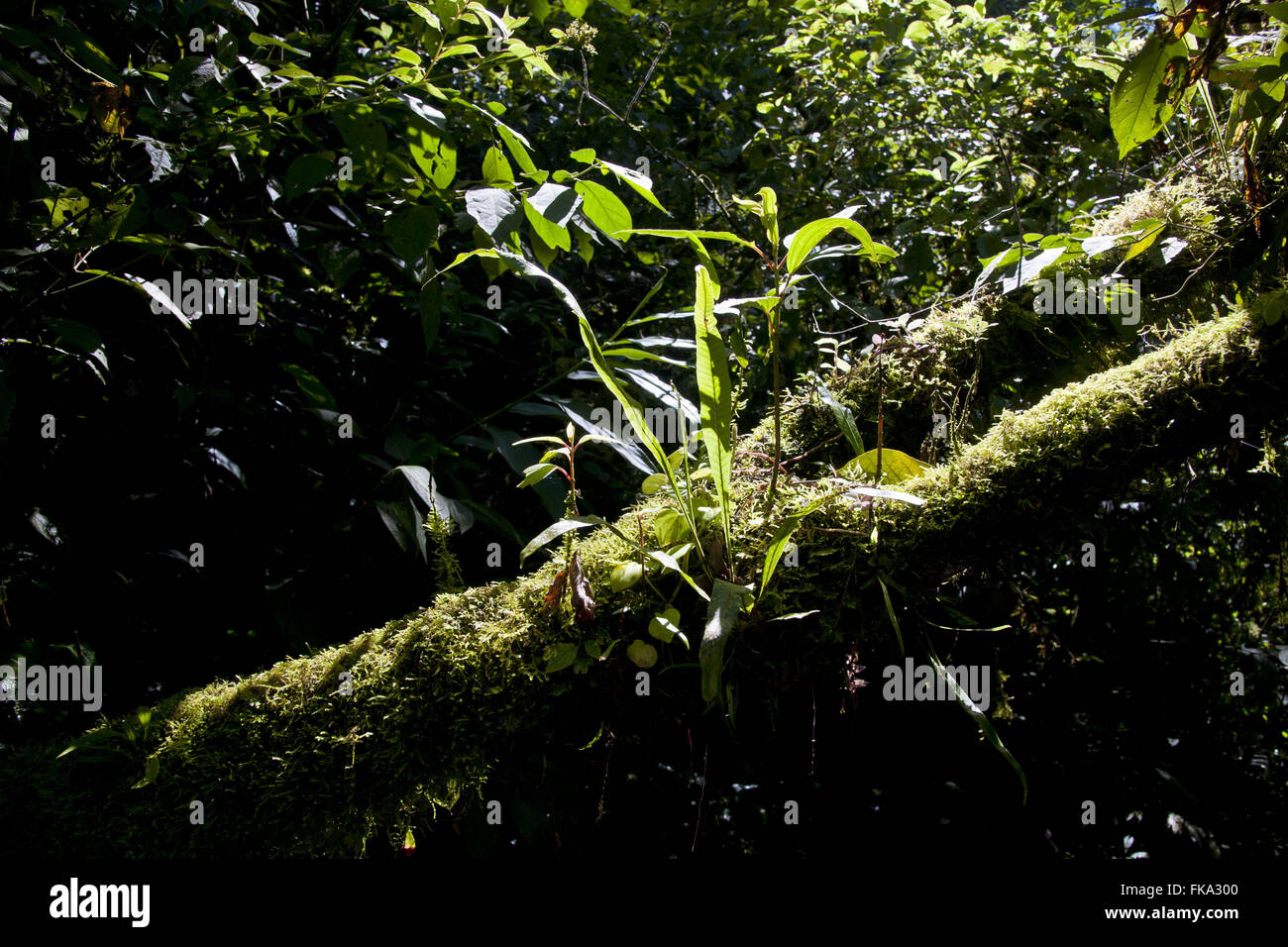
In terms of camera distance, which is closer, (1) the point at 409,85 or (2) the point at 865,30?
(1) the point at 409,85

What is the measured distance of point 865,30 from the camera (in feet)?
9.12

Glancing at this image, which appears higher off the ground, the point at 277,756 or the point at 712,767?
the point at 277,756

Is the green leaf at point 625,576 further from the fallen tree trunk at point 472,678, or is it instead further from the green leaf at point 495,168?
the green leaf at point 495,168

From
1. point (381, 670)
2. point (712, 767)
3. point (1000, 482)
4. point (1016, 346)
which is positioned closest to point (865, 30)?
point (1016, 346)

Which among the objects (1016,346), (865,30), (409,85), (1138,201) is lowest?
(1016,346)

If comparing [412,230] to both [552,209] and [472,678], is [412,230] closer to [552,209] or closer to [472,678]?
[552,209]

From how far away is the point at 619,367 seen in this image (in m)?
1.66

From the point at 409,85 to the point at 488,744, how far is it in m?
1.28
